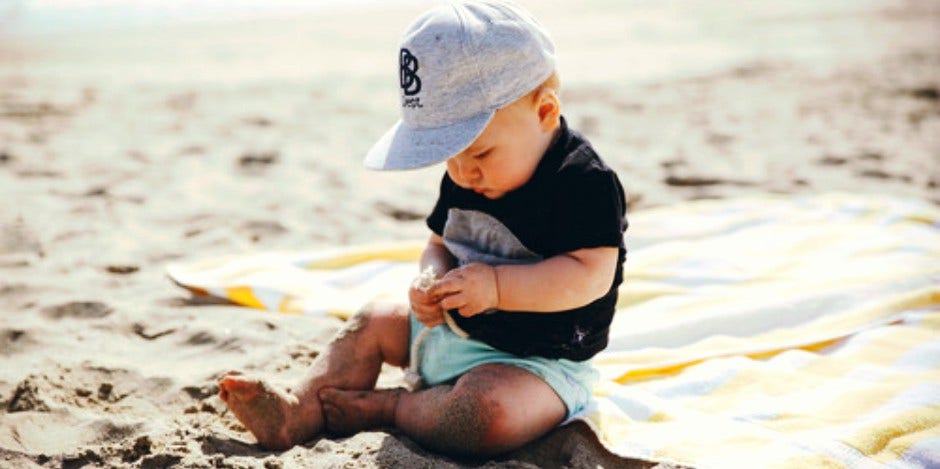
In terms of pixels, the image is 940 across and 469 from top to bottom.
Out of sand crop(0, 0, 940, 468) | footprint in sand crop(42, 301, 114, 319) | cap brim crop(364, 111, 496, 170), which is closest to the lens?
cap brim crop(364, 111, 496, 170)

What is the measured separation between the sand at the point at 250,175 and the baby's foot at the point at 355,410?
0.19 feet

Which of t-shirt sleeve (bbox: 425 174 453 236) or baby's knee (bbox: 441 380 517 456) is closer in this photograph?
baby's knee (bbox: 441 380 517 456)

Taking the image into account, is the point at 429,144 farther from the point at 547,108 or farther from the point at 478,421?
the point at 478,421

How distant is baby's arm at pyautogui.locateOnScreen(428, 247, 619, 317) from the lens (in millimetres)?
1780

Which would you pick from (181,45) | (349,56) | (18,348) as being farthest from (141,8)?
(18,348)

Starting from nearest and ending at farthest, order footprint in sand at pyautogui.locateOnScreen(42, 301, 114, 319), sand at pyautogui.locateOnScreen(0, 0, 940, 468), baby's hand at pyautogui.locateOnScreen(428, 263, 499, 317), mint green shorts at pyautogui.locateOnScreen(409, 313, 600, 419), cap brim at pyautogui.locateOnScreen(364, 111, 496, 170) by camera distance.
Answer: cap brim at pyautogui.locateOnScreen(364, 111, 496, 170) < baby's hand at pyautogui.locateOnScreen(428, 263, 499, 317) < mint green shorts at pyautogui.locateOnScreen(409, 313, 600, 419) < sand at pyautogui.locateOnScreen(0, 0, 940, 468) < footprint in sand at pyautogui.locateOnScreen(42, 301, 114, 319)

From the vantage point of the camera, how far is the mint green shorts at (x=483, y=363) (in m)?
1.90

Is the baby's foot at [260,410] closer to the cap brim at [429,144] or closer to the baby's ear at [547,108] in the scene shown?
the cap brim at [429,144]

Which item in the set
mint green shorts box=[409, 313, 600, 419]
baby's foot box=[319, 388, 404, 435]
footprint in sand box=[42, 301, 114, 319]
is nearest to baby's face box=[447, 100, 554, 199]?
mint green shorts box=[409, 313, 600, 419]

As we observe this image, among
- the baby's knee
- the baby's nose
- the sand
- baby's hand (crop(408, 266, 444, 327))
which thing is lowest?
the sand

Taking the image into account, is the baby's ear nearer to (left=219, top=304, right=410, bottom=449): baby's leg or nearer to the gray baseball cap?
the gray baseball cap

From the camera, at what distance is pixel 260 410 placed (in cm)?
186

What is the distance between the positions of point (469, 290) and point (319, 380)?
0.47 metres

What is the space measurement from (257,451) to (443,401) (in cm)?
42
